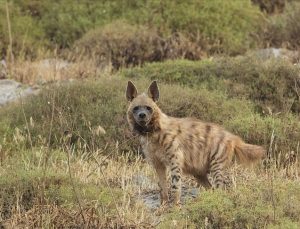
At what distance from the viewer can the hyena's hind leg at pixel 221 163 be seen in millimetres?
10961

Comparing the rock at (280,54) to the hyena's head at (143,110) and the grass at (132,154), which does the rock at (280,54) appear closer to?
the grass at (132,154)

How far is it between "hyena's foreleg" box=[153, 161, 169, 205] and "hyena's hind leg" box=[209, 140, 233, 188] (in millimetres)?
575

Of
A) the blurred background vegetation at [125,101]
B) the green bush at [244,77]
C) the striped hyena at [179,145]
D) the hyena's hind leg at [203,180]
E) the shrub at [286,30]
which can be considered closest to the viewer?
the blurred background vegetation at [125,101]

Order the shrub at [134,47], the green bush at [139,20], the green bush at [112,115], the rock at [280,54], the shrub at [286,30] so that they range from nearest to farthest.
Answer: the green bush at [112,115], the rock at [280,54], the shrub at [134,47], the shrub at [286,30], the green bush at [139,20]

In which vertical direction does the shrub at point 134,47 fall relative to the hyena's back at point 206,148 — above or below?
above

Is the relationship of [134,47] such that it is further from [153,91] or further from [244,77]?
[153,91]

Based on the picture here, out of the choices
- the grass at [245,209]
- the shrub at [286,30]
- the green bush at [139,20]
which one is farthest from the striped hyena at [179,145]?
the green bush at [139,20]

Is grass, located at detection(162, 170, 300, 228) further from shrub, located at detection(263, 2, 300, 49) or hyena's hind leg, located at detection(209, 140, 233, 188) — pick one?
shrub, located at detection(263, 2, 300, 49)

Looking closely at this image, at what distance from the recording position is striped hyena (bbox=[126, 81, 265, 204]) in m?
10.8

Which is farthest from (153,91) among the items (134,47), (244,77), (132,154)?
(134,47)

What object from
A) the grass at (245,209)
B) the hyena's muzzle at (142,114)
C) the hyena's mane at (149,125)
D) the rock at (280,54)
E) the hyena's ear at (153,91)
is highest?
the hyena's ear at (153,91)

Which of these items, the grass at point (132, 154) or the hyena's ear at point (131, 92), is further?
the hyena's ear at point (131, 92)

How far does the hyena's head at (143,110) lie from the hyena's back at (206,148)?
181 millimetres

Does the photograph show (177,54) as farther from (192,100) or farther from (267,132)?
(267,132)
